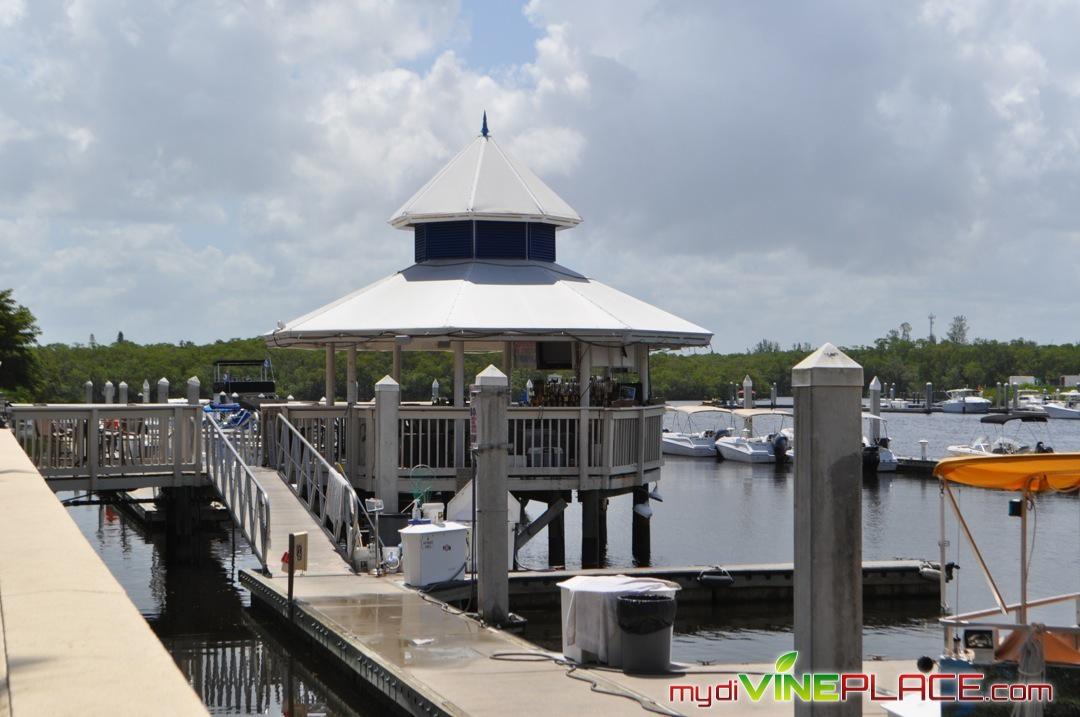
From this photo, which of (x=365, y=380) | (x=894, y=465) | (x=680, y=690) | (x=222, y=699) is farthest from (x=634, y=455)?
(x=365, y=380)

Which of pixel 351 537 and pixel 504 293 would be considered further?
pixel 504 293

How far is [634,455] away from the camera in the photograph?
25.2 meters

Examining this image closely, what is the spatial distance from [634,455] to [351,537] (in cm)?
727

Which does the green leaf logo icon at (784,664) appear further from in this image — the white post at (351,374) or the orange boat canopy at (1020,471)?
the white post at (351,374)

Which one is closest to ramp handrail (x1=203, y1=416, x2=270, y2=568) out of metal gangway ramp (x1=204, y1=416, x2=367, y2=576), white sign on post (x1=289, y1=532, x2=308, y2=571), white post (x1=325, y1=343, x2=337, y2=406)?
metal gangway ramp (x1=204, y1=416, x2=367, y2=576)

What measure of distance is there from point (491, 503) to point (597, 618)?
3014 millimetres

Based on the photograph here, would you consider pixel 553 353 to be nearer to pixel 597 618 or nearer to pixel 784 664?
pixel 597 618

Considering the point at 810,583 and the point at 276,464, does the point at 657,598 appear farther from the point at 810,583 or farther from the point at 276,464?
the point at 276,464

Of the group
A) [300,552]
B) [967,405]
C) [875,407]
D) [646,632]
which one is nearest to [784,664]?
[646,632]

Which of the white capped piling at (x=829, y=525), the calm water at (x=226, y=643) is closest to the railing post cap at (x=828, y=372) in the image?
the white capped piling at (x=829, y=525)

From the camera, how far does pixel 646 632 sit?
41.9 feet

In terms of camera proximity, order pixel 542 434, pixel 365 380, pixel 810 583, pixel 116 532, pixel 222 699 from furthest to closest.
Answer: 1. pixel 365 380
2. pixel 116 532
3. pixel 542 434
4. pixel 222 699
5. pixel 810 583

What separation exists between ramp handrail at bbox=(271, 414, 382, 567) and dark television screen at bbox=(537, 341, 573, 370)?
15.6 ft

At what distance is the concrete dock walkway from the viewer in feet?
13.0
